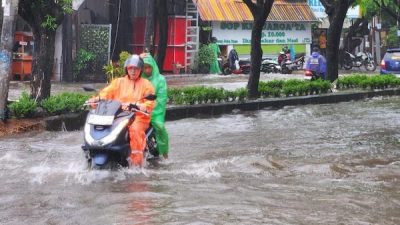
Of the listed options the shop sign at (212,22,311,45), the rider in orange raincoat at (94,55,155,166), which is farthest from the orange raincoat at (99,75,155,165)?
the shop sign at (212,22,311,45)

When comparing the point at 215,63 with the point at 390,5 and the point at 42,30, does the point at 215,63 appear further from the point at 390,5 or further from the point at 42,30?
the point at 42,30

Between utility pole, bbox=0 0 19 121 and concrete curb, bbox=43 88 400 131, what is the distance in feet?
2.70

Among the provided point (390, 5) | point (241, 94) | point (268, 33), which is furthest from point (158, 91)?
point (390, 5)

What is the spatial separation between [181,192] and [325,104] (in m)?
11.3

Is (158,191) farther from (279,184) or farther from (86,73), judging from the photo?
(86,73)

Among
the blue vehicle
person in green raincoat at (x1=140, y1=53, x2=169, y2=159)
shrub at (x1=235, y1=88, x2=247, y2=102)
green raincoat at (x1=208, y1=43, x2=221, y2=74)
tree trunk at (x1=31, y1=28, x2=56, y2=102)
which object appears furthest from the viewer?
green raincoat at (x1=208, y1=43, x2=221, y2=74)

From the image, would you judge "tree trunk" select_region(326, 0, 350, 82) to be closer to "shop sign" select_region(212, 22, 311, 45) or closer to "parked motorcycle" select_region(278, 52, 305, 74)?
"parked motorcycle" select_region(278, 52, 305, 74)

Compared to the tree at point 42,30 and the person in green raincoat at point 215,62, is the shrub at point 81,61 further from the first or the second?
the tree at point 42,30

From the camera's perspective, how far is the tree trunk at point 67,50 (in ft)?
75.5

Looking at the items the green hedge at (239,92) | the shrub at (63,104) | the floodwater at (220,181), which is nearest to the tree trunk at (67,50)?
the green hedge at (239,92)

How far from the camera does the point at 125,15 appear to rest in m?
27.6

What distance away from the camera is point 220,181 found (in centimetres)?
730

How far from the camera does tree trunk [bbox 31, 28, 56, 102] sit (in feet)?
39.6

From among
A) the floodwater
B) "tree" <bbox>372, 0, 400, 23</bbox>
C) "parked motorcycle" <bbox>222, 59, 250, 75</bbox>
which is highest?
"tree" <bbox>372, 0, 400, 23</bbox>
